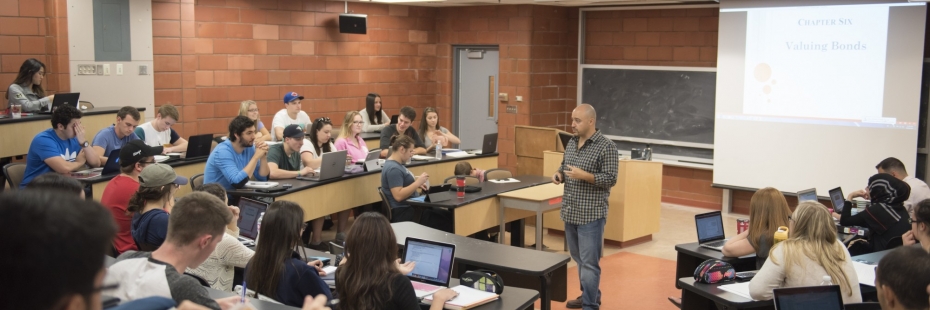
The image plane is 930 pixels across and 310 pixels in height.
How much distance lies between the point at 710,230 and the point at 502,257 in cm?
158

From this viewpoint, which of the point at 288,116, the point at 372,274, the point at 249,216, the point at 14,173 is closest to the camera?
the point at 372,274

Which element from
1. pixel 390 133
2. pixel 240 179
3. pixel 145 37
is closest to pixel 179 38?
pixel 145 37

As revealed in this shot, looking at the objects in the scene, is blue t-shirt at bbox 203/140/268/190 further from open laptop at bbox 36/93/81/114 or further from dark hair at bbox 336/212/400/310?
dark hair at bbox 336/212/400/310

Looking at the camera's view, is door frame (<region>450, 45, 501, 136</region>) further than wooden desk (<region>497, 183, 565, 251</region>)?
Yes

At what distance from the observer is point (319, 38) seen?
10.5 metres

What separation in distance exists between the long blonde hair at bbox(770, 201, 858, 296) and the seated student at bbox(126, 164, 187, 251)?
298 cm

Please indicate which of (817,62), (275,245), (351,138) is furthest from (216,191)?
(817,62)

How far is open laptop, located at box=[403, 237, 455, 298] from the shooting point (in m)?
3.99

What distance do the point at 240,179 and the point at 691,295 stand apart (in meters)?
3.51

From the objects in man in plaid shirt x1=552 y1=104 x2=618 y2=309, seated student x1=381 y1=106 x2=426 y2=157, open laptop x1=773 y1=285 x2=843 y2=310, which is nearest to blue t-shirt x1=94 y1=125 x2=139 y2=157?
seated student x1=381 y1=106 x2=426 y2=157

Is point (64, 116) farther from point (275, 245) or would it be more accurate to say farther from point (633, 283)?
point (633, 283)

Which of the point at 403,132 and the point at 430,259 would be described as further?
the point at 403,132

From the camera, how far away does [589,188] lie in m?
5.46

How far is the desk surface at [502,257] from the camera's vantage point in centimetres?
454
